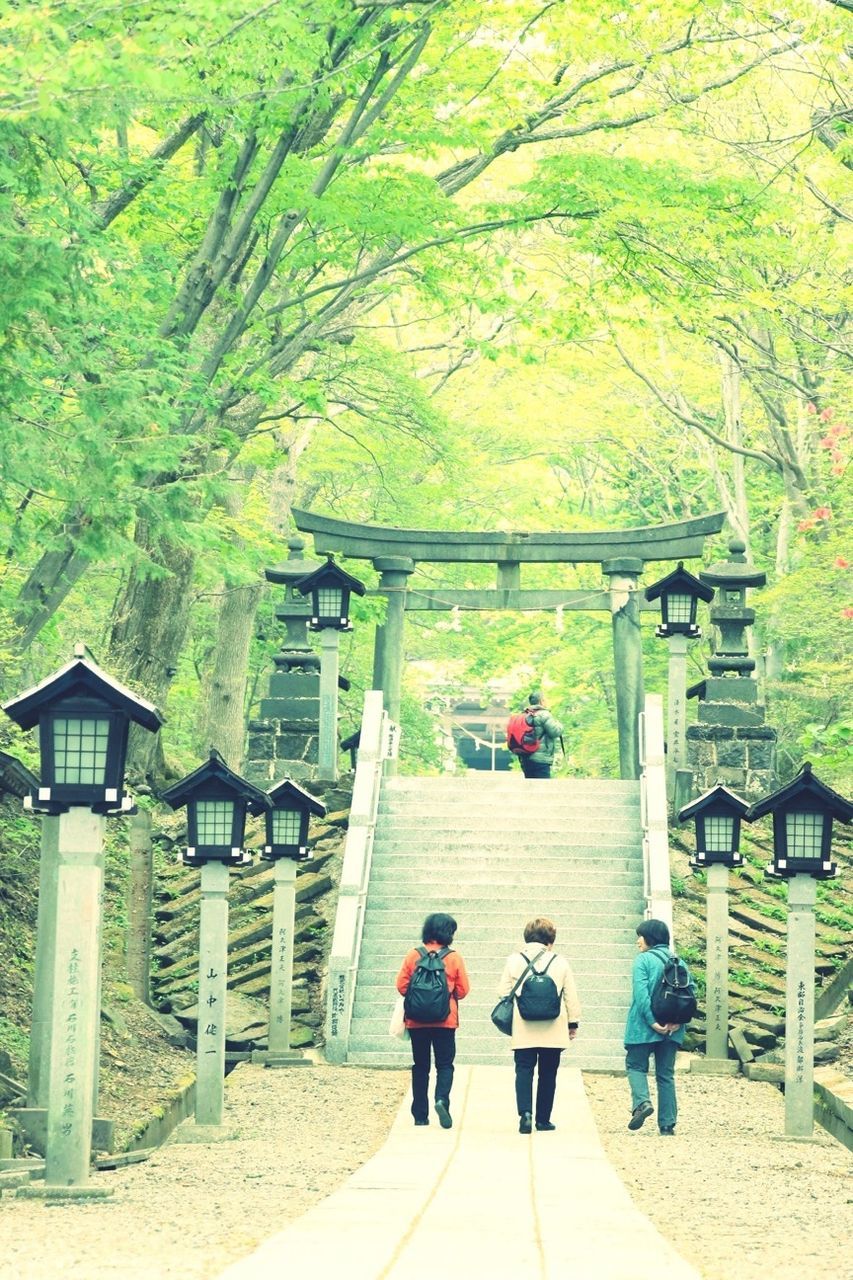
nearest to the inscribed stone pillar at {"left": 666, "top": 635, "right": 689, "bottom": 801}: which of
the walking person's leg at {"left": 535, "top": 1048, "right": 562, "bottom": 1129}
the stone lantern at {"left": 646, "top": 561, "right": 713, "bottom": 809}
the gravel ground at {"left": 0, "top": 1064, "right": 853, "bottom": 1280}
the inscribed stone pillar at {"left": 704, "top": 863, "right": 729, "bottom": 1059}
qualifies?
the stone lantern at {"left": 646, "top": 561, "right": 713, "bottom": 809}

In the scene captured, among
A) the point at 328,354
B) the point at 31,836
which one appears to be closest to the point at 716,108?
the point at 328,354

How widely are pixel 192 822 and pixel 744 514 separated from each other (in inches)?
735

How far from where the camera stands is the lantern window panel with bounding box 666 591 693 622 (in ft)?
67.0

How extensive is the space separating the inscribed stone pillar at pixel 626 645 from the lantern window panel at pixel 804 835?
9438 millimetres

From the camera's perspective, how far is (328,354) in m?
24.5

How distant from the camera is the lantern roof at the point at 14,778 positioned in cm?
1154

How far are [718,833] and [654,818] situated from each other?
221cm

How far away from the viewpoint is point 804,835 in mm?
11617

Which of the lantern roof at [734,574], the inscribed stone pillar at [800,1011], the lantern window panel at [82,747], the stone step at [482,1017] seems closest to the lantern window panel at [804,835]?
the inscribed stone pillar at [800,1011]

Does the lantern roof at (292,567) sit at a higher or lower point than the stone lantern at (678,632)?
higher

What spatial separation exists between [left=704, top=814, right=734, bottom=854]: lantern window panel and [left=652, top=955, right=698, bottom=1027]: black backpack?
12.3ft

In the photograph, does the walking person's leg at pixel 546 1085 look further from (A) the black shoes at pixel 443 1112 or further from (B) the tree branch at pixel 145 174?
(B) the tree branch at pixel 145 174

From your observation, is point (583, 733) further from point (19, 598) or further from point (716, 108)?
point (19, 598)

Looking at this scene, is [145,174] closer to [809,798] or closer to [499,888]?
[499,888]
